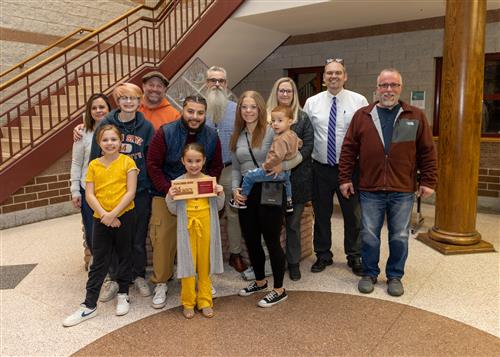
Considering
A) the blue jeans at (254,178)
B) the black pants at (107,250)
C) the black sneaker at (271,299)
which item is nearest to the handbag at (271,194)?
the blue jeans at (254,178)

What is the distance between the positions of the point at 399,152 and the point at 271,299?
53.8 inches

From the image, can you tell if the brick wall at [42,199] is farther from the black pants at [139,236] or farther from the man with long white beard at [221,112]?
the man with long white beard at [221,112]

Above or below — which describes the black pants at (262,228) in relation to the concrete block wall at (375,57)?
below

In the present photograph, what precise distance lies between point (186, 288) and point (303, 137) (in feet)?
4.65

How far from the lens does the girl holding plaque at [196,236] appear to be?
8.39ft

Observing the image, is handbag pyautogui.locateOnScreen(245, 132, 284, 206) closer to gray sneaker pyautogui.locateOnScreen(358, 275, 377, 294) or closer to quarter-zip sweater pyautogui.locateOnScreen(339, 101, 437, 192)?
quarter-zip sweater pyautogui.locateOnScreen(339, 101, 437, 192)

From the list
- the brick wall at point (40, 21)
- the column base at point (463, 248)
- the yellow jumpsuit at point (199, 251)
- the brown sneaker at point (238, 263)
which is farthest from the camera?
the brick wall at point (40, 21)

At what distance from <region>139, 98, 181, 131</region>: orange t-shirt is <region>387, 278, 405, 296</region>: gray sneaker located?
207cm

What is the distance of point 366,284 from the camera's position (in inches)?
120

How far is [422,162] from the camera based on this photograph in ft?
9.57

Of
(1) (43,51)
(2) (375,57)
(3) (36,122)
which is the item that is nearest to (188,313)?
(3) (36,122)

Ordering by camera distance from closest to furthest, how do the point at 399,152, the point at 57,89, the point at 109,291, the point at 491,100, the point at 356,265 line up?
the point at 399,152
the point at 109,291
the point at 356,265
the point at 57,89
the point at 491,100

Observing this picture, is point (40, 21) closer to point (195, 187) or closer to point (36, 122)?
point (36, 122)

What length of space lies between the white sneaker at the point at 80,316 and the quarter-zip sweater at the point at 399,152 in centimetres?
211
